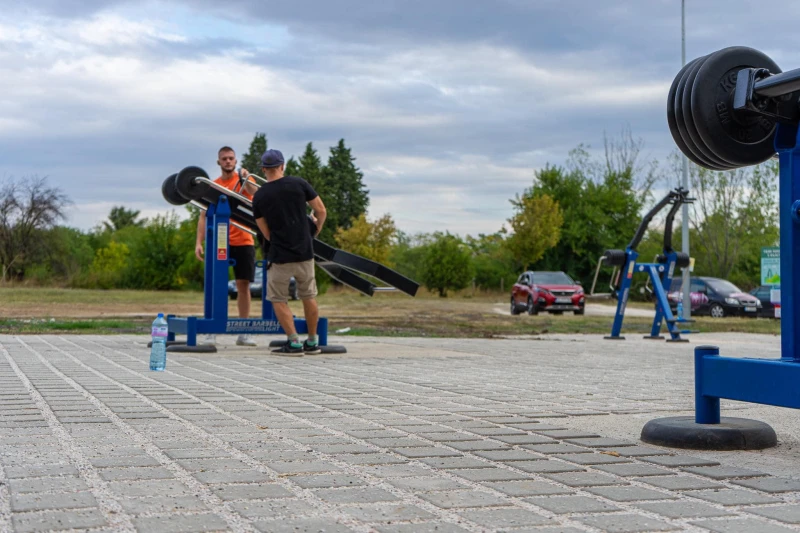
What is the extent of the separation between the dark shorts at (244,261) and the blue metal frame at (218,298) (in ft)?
1.14

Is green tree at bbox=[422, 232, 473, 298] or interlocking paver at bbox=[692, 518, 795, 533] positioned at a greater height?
green tree at bbox=[422, 232, 473, 298]

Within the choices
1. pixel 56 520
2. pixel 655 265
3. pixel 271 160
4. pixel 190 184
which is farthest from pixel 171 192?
pixel 655 265

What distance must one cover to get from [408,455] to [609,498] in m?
1.12

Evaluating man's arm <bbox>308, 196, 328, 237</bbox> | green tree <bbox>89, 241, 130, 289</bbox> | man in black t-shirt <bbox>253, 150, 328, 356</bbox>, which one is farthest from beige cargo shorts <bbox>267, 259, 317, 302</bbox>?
green tree <bbox>89, 241, 130, 289</bbox>

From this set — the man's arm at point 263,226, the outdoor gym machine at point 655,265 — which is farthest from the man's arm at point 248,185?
the outdoor gym machine at point 655,265

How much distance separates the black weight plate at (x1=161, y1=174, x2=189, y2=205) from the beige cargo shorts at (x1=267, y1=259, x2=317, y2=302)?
208 cm

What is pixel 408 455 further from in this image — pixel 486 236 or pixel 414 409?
pixel 486 236

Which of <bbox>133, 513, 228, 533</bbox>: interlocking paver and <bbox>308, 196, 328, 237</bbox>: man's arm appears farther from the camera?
<bbox>308, 196, 328, 237</bbox>: man's arm

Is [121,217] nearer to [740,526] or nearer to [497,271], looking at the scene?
[497,271]

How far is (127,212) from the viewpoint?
390 ft

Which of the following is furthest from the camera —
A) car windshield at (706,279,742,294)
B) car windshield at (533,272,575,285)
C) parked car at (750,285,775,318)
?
parked car at (750,285,775,318)

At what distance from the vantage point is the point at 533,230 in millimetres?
53969

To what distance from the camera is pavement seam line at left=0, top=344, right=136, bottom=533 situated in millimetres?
3043

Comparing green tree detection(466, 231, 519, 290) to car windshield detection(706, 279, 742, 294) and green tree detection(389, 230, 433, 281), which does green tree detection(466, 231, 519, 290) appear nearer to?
green tree detection(389, 230, 433, 281)
